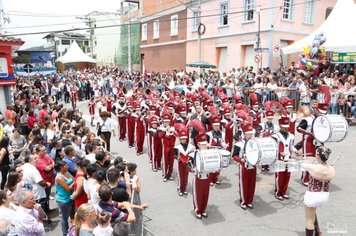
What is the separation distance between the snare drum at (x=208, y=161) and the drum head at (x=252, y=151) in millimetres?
648

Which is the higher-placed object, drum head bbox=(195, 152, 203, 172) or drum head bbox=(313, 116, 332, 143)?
drum head bbox=(313, 116, 332, 143)

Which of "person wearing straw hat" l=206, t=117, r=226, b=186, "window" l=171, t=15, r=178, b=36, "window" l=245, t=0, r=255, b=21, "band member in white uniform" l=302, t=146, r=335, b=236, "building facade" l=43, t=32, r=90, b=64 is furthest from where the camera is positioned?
"building facade" l=43, t=32, r=90, b=64

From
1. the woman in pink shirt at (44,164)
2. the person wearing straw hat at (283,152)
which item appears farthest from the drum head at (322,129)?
the woman in pink shirt at (44,164)

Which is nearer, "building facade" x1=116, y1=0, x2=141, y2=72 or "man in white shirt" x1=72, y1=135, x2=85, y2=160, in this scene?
"man in white shirt" x1=72, y1=135, x2=85, y2=160

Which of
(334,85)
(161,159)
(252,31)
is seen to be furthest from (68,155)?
(252,31)

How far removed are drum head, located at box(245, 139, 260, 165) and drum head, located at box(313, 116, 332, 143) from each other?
1.94 m

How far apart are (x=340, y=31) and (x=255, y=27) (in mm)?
7297

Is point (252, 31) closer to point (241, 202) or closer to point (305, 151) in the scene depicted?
point (305, 151)

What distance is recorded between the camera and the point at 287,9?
72.8 feet

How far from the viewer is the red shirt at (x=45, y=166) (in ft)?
20.6

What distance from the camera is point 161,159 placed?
945 cm

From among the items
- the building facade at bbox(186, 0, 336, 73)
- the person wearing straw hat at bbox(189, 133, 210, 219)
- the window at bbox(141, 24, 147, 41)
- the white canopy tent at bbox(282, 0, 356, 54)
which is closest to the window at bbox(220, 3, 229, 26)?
the building facade at bbox(186, 0, 336, 73)

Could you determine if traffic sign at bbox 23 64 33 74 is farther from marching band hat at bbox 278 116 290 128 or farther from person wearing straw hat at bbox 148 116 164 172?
marching band hat at bbox 278 116 290 128

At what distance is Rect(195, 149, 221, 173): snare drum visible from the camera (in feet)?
19.7
